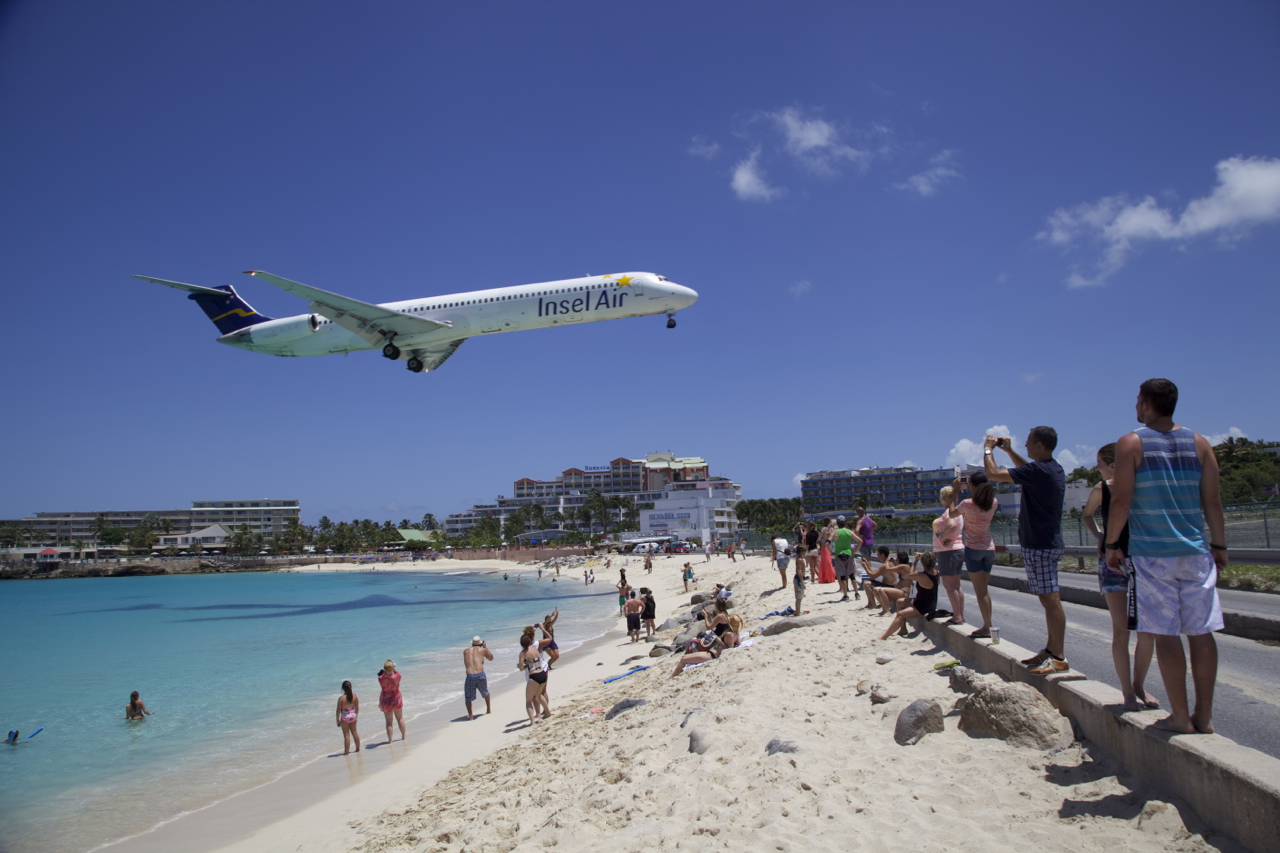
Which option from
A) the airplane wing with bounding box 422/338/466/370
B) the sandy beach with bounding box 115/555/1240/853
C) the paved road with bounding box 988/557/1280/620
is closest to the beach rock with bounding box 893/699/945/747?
the sandy beach with bounding box 115/555/1240/853

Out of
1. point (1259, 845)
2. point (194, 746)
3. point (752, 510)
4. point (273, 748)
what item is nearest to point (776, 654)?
point (1259, 845)

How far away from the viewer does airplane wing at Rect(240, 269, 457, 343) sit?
2711 cm

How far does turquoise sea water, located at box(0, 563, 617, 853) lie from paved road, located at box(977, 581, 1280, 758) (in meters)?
11.3

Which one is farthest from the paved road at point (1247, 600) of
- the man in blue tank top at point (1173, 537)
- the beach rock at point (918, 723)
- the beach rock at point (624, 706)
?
the man in blue tank top at point (1173, 537)

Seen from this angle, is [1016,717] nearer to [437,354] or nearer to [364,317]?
[364,317]

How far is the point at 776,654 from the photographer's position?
31.6 feet

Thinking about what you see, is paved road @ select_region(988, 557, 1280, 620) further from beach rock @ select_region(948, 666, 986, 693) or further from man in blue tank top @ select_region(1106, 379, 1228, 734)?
man in blue tank top @ select_region(1106, 379, 1228, 734)

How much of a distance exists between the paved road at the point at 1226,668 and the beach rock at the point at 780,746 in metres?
Answer: 2.74

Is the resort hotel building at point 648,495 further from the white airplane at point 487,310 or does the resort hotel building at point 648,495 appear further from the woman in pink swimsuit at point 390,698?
the woman in pink swimsuit at point 390,698

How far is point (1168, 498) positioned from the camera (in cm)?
352

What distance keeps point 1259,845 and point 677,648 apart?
1317cm

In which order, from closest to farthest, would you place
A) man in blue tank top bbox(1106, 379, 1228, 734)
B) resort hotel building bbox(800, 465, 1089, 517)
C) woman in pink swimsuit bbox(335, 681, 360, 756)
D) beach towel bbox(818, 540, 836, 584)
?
man in blue tank top bbox(1106, 379, 1228, 734), woman in pink swimsuit bbox(335, 681, 360, 756), beach towel bbox(818, 540, 836, 584), resort hotel building bbox(800, 465, 1089, 517)

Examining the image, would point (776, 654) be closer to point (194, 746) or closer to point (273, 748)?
point (273, 748)

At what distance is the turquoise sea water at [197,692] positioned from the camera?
35.8 ft
